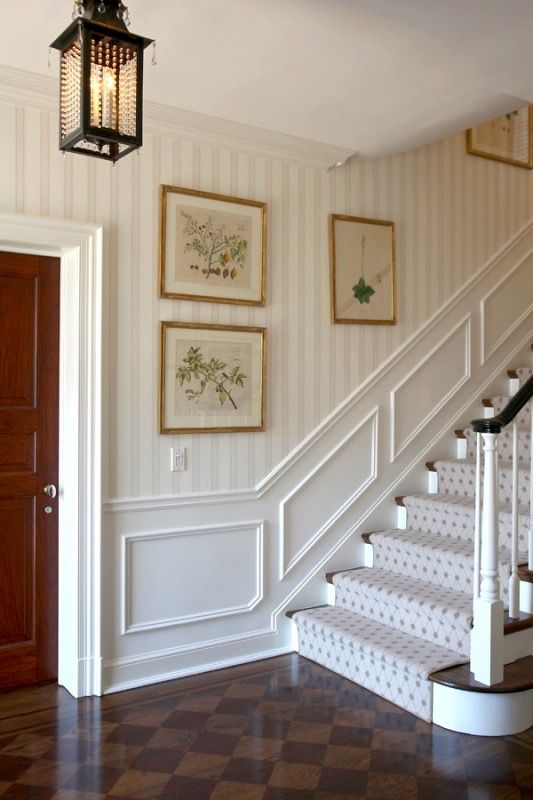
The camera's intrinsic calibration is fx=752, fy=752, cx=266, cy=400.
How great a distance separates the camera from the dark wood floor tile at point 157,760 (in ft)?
9.12

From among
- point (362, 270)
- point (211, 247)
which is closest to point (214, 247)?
point (211, 247)

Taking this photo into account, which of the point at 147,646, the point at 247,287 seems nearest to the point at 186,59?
the point at 247,287

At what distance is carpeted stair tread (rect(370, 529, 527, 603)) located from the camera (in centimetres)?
369

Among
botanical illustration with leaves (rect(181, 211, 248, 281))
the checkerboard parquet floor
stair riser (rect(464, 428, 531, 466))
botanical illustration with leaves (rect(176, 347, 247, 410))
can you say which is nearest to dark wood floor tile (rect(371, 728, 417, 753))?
the checkerboard parquet floor

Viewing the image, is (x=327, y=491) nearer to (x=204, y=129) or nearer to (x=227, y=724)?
(x=227, y=724)

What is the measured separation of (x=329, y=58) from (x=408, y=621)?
8.39 ft

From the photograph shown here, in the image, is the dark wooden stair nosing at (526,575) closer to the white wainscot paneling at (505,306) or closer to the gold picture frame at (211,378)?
the gold picture frame at (211,378)

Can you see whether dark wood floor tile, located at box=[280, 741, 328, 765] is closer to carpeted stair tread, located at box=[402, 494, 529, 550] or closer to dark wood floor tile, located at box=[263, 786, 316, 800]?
dark wood floor tile, located at box=[263, 786, 316, 800]

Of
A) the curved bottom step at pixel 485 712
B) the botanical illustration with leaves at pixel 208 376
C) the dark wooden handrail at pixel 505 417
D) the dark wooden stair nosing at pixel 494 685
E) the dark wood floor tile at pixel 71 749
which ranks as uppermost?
the botanical illustration with leaves at pixel 208 376

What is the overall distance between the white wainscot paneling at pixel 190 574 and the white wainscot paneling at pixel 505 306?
2129mm

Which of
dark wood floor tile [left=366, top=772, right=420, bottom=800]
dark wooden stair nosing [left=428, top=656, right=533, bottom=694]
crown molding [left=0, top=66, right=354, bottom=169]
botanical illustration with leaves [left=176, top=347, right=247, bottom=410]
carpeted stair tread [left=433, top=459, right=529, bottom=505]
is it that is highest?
crown molding [left=0, top=66, right=354, bottom=169]

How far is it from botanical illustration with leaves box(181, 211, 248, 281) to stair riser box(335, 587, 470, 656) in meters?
1.82

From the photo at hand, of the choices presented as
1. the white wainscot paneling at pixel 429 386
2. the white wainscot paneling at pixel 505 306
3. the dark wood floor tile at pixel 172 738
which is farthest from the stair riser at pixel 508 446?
the dark wood floor tile at pixel 172 738

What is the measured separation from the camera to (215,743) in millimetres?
2975
